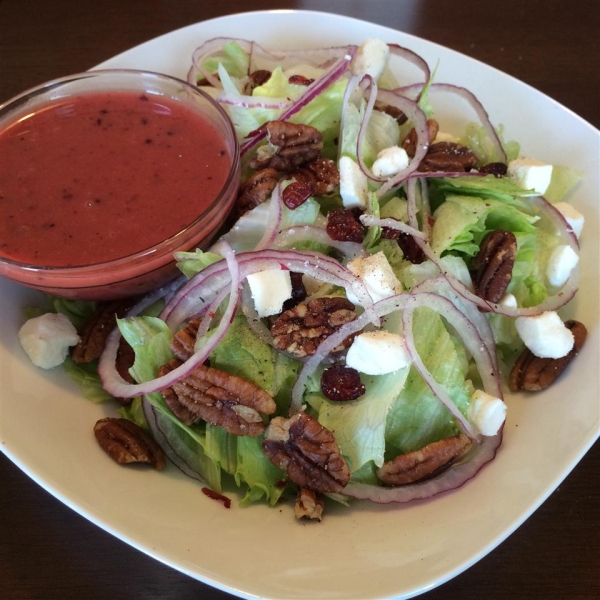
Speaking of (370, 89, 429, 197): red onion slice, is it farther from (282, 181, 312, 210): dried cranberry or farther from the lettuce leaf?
the lettuce leaf

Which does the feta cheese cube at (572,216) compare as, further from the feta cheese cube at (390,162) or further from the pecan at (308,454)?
the pecan at (308,454)

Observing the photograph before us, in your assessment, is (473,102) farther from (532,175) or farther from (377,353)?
(377,353)

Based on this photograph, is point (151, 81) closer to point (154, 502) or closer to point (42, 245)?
point (42, 245)

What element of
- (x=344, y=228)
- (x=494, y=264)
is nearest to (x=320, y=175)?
(x=344, y=228)

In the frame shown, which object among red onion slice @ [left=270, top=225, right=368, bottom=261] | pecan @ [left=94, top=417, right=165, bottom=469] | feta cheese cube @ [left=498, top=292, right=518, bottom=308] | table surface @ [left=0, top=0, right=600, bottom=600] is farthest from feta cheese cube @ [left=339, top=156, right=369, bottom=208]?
table surface @ [left=0, top=0, right=600, bottom=600]

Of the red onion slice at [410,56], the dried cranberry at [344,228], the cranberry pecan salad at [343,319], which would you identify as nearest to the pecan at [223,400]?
the cranberry pecan salad at [343,319]

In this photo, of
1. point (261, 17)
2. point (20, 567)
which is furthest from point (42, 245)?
point (261, 17)
